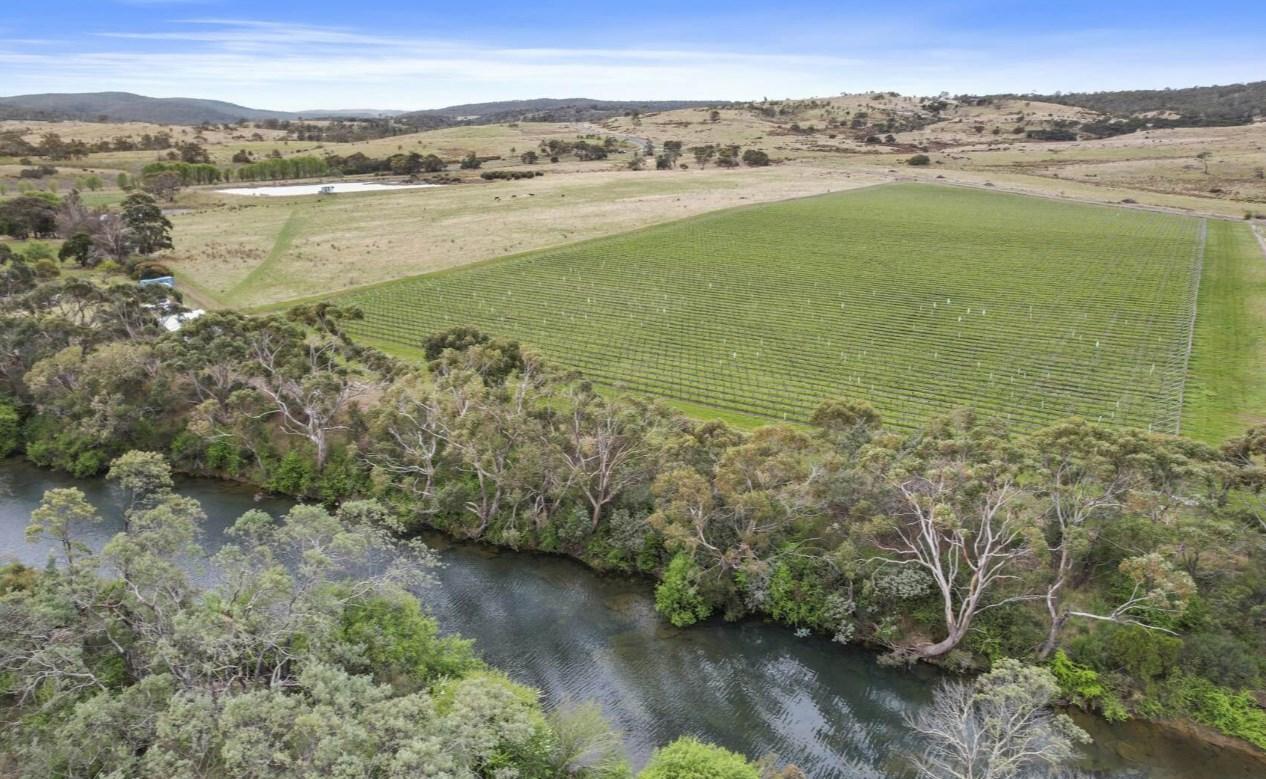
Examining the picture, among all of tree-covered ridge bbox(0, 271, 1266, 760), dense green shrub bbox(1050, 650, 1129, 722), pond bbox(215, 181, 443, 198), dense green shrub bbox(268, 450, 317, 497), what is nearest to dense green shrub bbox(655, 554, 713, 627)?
tree-covered ridge bbox(0, 271, 1266, 760)

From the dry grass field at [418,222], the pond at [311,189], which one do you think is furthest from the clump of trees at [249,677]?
the pond at [311,189]

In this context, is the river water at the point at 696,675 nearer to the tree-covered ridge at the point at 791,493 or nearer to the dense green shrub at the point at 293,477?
the tree-covered ridge at the point at 791,493

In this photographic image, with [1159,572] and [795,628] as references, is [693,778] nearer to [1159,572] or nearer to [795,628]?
[795,628]

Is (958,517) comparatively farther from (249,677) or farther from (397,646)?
(249,677)

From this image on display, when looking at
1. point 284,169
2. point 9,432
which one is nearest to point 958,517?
point 9,432

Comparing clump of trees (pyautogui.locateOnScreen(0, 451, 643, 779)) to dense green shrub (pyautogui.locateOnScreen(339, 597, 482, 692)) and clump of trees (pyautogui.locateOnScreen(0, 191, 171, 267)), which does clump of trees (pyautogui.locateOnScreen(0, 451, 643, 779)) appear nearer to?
dense green shrub (pyautogui.locateOnScreen(339, 597, 482, 692))

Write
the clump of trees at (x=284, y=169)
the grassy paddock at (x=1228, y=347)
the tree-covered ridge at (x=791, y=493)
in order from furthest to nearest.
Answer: the clump of trees at (x=284, y=169), the grassy paddock at (x=1228, y=347), the tree-covered ridge at (x=791, y=493)

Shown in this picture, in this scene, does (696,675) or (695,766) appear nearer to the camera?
(695,766)
